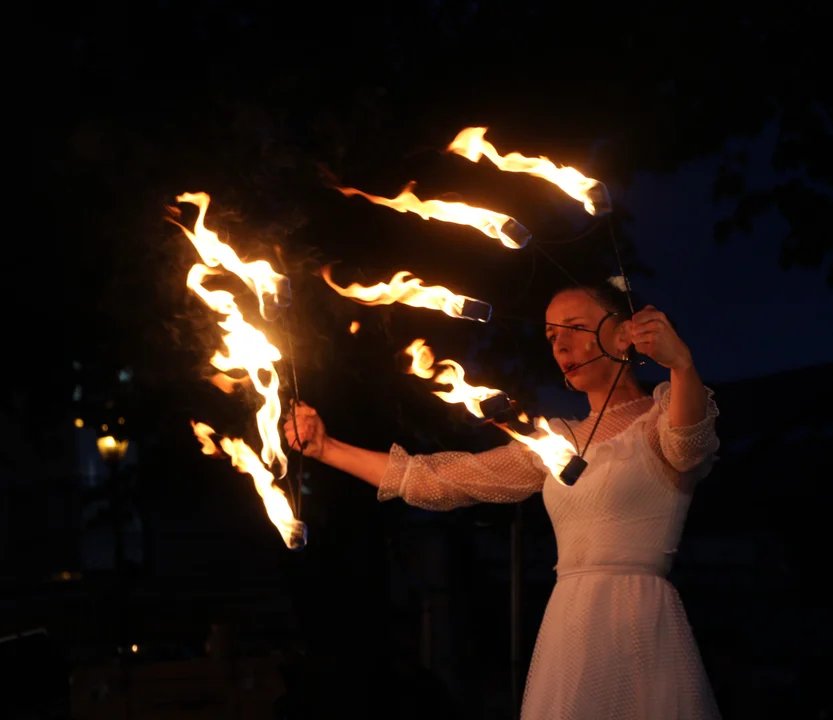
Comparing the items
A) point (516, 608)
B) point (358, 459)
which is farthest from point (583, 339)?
point (516, 608)

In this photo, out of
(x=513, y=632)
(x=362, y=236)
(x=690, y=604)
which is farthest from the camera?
(x=690, y=604)

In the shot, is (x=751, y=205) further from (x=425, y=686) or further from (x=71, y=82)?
(x=71, y=82)

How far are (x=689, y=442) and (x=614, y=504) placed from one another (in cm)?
31

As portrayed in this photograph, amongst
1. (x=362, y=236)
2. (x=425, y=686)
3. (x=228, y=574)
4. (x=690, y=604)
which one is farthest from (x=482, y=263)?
(x=228, y=574)

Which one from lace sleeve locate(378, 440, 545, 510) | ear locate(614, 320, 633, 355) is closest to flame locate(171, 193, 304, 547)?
lace sleeve locate(378, 440, 545, 510)

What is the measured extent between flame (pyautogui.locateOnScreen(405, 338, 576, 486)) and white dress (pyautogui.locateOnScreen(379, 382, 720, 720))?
15cm

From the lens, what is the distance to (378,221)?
6.79 meters

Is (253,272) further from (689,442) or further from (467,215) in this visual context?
(689,442)

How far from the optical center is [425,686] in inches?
290

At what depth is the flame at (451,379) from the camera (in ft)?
11.0

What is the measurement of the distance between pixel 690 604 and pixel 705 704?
22022 mm

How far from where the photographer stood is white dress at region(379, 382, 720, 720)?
117 inches

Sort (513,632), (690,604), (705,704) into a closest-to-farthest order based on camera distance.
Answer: (705,704), (513,632), (690,604)

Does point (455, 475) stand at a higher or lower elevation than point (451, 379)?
lower
